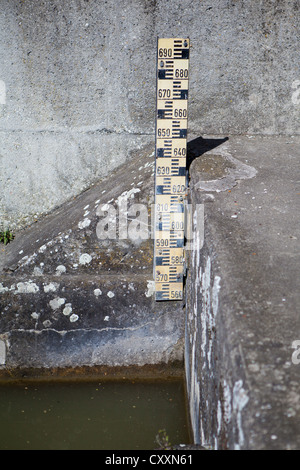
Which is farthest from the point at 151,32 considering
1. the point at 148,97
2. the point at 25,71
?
the point at 25,71

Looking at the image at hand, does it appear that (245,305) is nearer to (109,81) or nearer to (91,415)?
(91,415)

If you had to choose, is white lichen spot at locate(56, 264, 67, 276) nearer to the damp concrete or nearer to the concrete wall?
the damp concrete

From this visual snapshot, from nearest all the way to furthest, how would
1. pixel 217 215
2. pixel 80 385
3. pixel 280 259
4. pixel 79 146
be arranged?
pixel 280 259 < pixel 217 215 < pixel 80 385 < pixel 79 146

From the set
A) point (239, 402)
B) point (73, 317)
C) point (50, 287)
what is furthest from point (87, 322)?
point (239, 402)

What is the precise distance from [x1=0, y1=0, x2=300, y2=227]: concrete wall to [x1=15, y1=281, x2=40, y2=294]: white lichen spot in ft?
3.02

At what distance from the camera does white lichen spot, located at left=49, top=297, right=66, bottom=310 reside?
3016mm

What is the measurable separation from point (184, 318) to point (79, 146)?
1658mm

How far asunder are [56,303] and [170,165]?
1.18 meters

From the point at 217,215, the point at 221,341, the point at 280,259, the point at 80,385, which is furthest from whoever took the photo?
the point at 80,385

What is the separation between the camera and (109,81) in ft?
11.6

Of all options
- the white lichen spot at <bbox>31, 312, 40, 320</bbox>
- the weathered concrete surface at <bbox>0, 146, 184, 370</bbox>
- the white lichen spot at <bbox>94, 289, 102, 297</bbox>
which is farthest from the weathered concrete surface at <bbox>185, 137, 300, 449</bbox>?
the white lichen spot at <bbox>31, 312, 40, 320</bbox>

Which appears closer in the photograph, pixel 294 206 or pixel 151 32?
pixel 294 206
